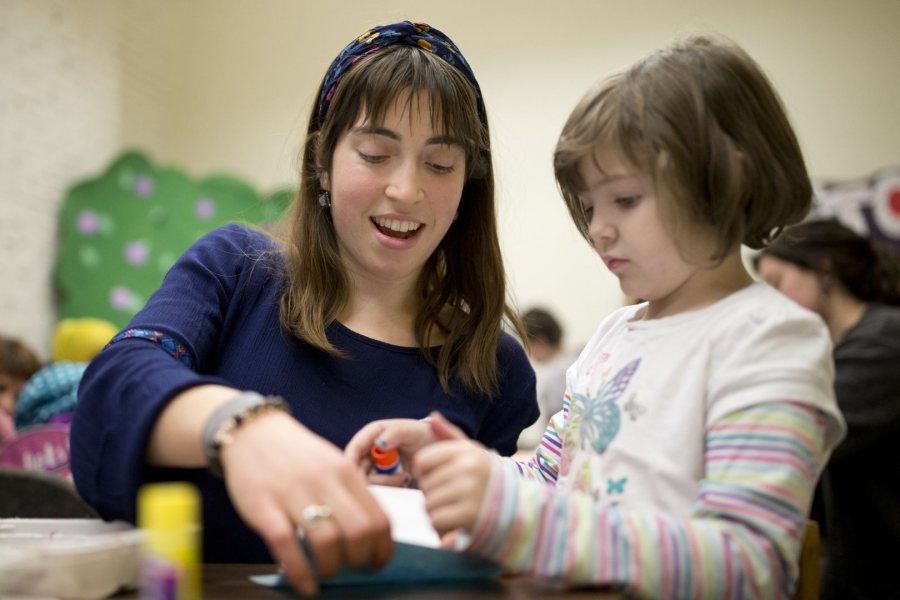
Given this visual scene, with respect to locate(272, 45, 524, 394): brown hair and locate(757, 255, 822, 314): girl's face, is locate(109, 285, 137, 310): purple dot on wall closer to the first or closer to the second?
locate(757, 255, 822, 314): girl's face

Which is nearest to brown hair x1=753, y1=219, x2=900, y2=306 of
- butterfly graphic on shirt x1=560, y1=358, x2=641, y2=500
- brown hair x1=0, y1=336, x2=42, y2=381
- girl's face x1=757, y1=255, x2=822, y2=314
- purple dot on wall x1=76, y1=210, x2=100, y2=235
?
girl's face x1=757, y1=255, x2=822, y2=314

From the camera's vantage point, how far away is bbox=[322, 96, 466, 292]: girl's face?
1188 mm

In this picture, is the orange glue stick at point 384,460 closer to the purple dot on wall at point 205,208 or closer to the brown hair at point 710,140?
the brown hair at point 710,140

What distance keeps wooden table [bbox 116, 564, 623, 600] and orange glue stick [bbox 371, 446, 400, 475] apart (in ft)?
0.70

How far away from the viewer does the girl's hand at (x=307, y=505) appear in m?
0.66

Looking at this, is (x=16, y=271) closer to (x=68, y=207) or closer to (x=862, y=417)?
(x=68, y=207)

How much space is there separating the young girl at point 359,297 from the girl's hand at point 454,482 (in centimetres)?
29

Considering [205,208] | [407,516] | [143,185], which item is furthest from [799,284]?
[143,185]

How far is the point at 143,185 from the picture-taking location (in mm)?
5309

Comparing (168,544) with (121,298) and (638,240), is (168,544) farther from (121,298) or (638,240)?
(121,298)

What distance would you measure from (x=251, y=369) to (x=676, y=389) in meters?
0.60

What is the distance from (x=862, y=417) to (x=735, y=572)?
1.68m

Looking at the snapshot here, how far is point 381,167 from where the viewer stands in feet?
3.94

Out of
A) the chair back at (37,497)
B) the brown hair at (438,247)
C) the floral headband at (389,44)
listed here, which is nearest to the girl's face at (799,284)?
the brown hair at (438,247)
